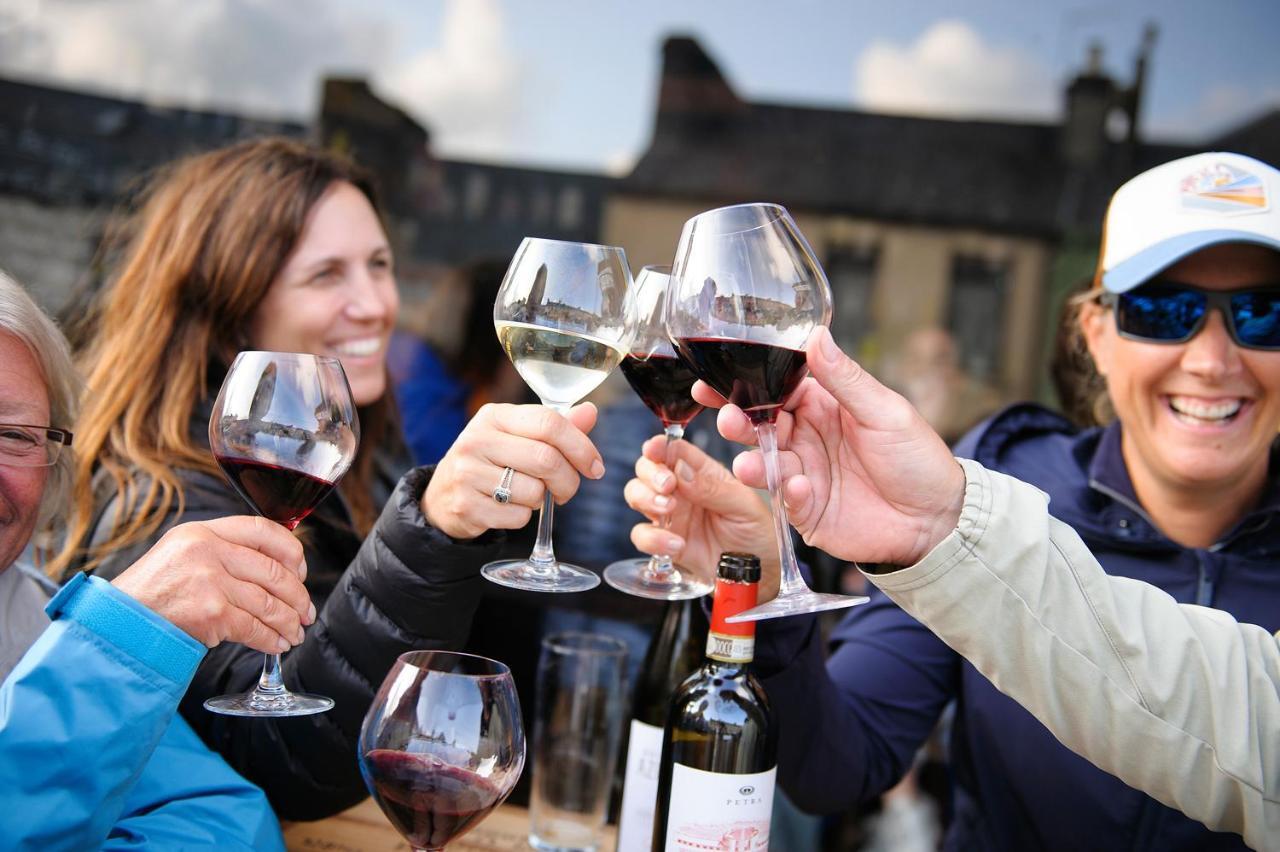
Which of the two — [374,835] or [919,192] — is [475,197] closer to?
[919,192]

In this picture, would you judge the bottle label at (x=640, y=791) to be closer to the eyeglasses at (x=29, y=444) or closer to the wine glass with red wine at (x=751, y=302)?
the wine glass with red wine at (x=751, y=302)

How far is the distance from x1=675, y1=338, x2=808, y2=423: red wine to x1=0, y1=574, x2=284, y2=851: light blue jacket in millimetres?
581

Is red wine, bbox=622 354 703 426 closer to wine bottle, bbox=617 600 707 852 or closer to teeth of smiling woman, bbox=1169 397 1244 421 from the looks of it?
wine bottle, bbox=617 600 707 852

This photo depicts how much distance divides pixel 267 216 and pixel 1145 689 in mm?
1596

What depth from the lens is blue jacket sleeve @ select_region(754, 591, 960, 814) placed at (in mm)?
1496

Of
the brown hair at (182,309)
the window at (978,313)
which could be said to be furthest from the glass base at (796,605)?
the window at (978,313)

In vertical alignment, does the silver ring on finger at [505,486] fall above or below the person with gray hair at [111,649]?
above

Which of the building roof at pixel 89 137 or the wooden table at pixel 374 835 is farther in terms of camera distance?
the building roof at pixel 89 137

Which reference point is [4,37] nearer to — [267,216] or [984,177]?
[267,216]

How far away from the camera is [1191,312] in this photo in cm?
159

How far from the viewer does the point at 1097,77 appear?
14.2ft

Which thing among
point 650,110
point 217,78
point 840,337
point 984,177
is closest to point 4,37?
point 217,78

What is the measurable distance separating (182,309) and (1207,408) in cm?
169

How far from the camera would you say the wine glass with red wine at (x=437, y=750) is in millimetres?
1009
